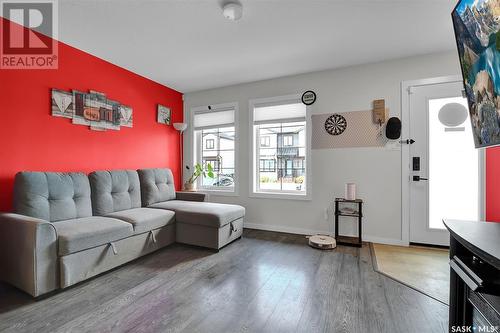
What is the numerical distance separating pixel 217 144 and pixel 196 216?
1807 millimetres

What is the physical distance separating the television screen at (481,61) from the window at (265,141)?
2.64 m

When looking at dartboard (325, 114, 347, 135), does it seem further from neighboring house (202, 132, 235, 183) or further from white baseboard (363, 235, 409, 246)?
neighboring house (202, 132, 235, 183)

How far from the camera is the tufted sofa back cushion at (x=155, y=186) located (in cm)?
329

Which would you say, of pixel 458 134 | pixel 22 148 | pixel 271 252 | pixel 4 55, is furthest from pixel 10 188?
pixel 458 134

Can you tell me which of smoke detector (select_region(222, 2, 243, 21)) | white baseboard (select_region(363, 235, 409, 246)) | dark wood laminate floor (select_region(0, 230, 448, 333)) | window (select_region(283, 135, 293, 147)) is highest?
smoke detector (select_region(222, 2, 243, 21))

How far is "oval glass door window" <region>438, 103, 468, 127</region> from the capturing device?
2756mm

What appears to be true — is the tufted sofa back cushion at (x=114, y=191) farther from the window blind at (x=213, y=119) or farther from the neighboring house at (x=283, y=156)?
the neighboring house at (x=283, y=156)

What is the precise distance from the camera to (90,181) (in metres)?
2.70

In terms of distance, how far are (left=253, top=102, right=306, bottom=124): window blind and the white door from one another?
4.72ft

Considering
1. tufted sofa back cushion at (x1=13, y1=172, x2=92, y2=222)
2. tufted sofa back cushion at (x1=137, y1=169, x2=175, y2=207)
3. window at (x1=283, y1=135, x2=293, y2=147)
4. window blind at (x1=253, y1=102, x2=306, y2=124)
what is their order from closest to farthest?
1. tufted sofa back cushion at (x1=13, y1=172, x2=92, y2=222)
2. tufted sofa back cushion at (x1=137, y1=169, x2=175, y2=207)
3. window blind at (x1=253, y1=102, x2=306, y2=124)
4. window at (x1=283, y1=135, x2=293, y2=147)

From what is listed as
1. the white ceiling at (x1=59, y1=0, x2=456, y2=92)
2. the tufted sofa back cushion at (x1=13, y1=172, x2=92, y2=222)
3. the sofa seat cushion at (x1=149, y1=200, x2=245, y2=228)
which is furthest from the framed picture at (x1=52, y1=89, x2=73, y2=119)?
the sofa seat cushion at (x1=149, y1=200, x2=245, y2=228)

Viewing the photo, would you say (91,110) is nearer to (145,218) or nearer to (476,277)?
(145,218)

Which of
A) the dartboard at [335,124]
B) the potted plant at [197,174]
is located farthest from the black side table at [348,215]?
the potted plant at [197,174]

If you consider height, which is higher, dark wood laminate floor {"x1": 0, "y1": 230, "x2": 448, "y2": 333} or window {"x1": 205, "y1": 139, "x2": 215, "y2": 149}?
window {"x1": 205, "y1": 139, "x2": 215, "y2": 149}
